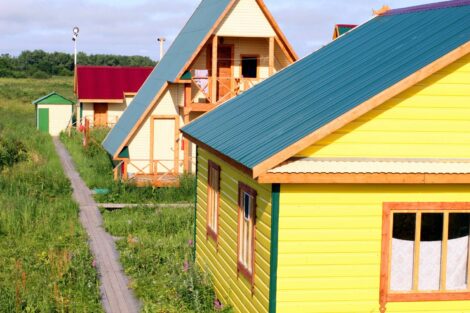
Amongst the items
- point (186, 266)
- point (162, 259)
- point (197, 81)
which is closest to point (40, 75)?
point (197, 81)

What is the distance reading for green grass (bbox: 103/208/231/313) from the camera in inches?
532

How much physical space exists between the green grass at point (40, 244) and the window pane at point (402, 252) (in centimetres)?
587

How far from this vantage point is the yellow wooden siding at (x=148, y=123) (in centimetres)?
2788

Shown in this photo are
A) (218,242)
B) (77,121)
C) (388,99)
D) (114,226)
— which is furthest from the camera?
(77,121)

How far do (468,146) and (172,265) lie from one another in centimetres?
763

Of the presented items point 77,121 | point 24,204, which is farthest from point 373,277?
point 77,121

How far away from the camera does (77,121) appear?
5012cm

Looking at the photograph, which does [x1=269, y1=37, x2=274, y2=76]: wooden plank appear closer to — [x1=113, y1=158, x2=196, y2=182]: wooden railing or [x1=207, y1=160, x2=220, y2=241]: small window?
[x1=113, y1=158, x2=196, y2=182]: wooden railing

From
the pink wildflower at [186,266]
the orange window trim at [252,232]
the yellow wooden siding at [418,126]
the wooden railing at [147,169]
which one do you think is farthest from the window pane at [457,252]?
the wooden railing at [147,169]

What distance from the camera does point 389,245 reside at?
10.2 metres

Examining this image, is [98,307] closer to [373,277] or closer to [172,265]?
[172,265]

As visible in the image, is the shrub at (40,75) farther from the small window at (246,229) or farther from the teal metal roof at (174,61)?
the small window at (246,229)

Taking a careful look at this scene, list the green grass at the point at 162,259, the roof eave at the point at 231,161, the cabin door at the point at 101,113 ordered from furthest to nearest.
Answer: the cabin door at the point at 101,113, the green grass at the point at 162,259, the roof eave at the point at 231,161

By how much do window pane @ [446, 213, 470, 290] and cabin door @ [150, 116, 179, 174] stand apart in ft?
60.1
